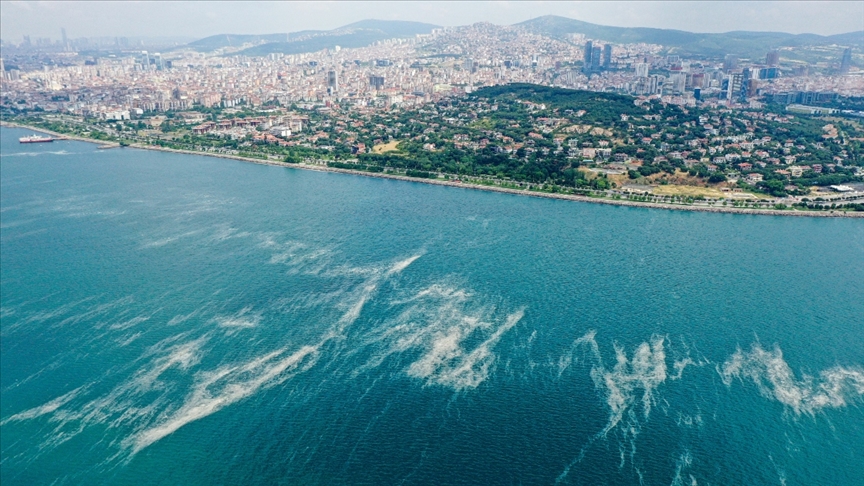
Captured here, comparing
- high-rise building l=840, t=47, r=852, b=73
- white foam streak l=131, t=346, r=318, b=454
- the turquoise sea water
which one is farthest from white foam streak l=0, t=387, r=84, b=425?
high-rise building l=840, t=47, r=852, b=73

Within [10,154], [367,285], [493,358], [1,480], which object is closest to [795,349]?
[493,358]

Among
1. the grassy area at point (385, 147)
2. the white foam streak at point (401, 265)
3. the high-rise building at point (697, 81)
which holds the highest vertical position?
the high-rise building at point (697, 81)

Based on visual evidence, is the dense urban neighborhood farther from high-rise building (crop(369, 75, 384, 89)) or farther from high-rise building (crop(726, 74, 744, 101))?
high-rise building (crop(369, 75, 384, 89))

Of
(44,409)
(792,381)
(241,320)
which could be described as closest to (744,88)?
(792,381)

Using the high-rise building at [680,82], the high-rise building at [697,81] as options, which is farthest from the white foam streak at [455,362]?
the high-rise building at [697,81]

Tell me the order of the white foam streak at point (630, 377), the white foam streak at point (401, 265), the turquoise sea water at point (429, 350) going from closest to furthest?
the turquoise sea water at point (429, 350), the white foam streak at point (630, 377), the white foam streak at point (401, 265)

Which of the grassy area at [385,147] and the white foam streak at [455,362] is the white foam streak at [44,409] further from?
the grassy area at [385,147]
